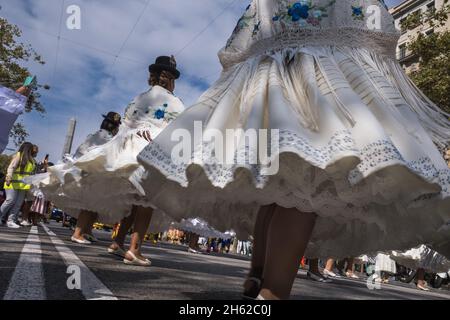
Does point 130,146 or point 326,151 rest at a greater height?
point 130,146

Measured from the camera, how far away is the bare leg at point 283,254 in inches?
62.5

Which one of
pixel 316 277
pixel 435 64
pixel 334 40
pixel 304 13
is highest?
Result: pixel 435 64

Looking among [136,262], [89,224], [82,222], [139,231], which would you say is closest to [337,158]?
[136,262]

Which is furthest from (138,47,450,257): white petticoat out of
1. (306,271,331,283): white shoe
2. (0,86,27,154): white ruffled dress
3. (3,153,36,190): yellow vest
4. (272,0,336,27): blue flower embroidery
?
(3,153,36,190): yellow vest

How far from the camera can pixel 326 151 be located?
1.49m

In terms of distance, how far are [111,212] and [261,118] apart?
423 cm

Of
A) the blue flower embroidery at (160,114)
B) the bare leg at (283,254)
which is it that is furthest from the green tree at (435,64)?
the bare leg at (283,254)

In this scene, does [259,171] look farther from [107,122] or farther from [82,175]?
[107,122]

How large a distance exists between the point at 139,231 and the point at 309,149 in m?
2.60

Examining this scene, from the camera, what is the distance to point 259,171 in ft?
4.93

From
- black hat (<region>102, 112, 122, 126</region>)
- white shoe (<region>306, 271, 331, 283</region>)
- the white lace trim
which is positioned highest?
black hat (<region>102, 112, 122, 126</region>)

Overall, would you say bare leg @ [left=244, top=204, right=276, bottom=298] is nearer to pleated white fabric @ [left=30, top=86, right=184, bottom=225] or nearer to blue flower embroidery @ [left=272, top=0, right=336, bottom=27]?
→ blue flower embroidery @ [left=272, top=0, right=336, bottom=27]

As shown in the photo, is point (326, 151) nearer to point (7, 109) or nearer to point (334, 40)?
point (334, 40)

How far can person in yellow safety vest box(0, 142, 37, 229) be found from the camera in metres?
7.37
